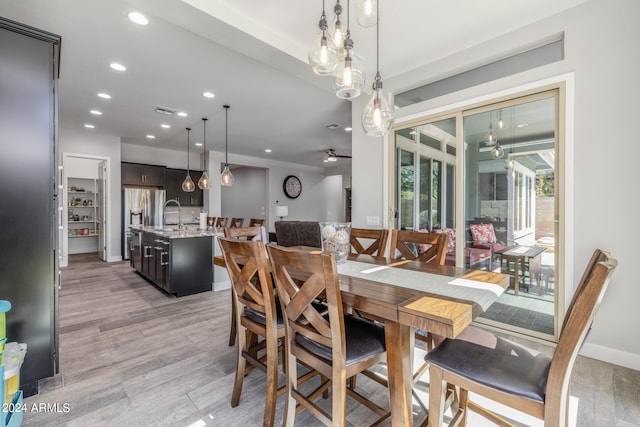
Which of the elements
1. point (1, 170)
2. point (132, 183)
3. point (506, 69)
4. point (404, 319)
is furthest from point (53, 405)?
point (132, 183)

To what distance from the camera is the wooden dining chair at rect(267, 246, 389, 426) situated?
3.82 feet

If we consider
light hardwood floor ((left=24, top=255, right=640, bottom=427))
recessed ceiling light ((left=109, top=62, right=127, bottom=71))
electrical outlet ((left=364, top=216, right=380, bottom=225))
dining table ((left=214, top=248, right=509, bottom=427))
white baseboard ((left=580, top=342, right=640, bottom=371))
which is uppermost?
recessed ceiling light ((left=109, top=62, right=127, bottom=71))

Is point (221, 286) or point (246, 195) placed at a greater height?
point (246, 195)

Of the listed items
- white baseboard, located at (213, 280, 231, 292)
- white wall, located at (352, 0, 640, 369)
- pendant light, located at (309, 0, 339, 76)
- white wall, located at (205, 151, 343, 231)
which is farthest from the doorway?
white wall, located at (352, 0, 640, 369)

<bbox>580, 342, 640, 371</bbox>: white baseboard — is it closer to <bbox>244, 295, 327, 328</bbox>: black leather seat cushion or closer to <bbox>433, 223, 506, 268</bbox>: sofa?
<bbox>433, 223, 506, 268</bbox>: sofa

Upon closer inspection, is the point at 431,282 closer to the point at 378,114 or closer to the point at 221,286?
the point at 378,114

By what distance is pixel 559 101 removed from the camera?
2.42 metres

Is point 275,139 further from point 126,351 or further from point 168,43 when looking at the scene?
point 126,351

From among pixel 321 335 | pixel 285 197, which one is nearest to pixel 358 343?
pixel 321 335

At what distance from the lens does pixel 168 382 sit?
→ 1966 millimetres

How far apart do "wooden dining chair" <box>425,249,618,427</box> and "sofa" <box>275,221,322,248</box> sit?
243 cm

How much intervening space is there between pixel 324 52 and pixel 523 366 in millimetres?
1902

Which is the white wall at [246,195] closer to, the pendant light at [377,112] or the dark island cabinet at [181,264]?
the dark island cabinet at [181,264]

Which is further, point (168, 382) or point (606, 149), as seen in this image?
point (606, 149)
